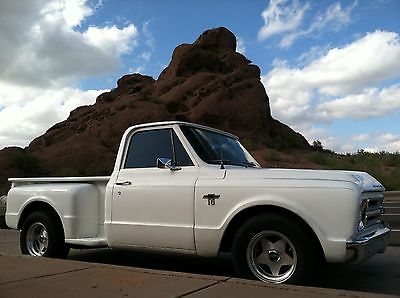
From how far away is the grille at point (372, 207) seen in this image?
17.7ft

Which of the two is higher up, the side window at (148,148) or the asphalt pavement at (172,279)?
the side window at (148,148)

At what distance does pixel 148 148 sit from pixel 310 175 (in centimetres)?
230

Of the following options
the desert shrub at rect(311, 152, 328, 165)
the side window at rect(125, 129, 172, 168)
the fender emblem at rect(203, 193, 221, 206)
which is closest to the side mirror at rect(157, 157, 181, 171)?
the side window at rect(125, 129, 172, 168)

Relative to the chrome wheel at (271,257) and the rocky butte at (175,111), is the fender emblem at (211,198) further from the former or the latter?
the rocky butte at (175,111)

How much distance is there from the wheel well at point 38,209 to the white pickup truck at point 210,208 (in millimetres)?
21

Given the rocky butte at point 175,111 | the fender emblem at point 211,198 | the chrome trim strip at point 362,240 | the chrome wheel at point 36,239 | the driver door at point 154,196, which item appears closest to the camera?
the chrome trim strip at point 362,240

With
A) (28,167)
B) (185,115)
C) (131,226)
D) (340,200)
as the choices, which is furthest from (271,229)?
(185,115)

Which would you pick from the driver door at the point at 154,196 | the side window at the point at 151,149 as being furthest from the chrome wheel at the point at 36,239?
the side window at the point at 151,149

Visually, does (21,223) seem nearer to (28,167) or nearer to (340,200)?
(340,200)

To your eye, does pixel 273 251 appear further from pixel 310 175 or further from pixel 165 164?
pixel 165 164

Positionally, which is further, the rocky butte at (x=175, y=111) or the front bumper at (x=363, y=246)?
the rocky butte at (x=175, y=111)

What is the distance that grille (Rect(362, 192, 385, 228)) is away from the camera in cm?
539

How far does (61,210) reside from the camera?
7145 mm

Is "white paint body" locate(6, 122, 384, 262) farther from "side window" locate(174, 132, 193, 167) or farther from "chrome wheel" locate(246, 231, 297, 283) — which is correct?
"chrome wheel" locate(246, 231, 297, 283)
